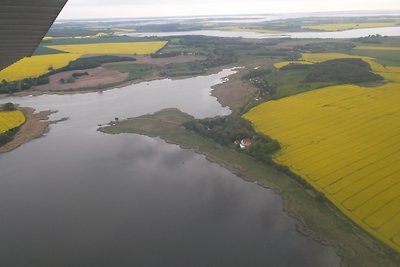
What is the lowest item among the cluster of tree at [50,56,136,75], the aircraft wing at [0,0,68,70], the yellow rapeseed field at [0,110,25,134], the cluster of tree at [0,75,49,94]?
the cluster of tree at [50,56,136,75]

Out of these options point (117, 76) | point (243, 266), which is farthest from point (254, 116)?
point (117, 76)

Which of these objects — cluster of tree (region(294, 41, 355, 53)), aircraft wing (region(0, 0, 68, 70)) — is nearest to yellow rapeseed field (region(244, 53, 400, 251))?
aircraft wing (region(0, 0, 68, 70))

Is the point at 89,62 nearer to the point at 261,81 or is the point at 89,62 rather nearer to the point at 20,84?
the point at 20,84

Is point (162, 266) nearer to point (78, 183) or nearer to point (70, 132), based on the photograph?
point (78, 183)

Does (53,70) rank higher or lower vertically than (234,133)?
lower

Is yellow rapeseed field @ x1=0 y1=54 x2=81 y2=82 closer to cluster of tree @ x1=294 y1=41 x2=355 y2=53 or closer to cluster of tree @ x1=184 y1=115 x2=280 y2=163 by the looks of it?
cluster of tree @ x1=184 y1=115 x2=280 y2=163

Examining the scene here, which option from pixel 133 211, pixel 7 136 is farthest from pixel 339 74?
pixel 7 136
